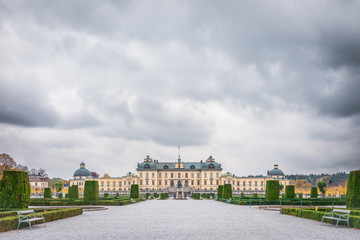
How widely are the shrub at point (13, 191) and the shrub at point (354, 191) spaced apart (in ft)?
62.3

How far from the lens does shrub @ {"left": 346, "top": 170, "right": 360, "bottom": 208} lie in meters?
20.8

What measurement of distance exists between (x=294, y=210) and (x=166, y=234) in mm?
11427

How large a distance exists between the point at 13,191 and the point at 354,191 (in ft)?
64.5

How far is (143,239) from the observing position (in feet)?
40.3

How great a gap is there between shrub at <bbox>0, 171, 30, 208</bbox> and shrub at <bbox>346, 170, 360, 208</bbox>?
19.0 metres

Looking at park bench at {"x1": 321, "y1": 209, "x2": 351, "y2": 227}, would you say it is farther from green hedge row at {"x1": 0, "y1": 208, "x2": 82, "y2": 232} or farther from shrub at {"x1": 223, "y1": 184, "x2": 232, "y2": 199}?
shrub at {"x1": 223, "y1": 184, "x2": 232, "y2": 199}

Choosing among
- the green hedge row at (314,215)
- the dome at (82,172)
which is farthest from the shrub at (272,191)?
the dome at (82,172)

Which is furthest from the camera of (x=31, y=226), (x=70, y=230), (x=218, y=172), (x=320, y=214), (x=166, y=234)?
(x=218, y=172)

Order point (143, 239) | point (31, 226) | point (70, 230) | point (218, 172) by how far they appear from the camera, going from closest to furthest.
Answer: point (143, 239) → point (70, 230) → point (31, 226) → point (218, 172)

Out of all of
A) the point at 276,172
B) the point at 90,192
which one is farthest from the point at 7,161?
the point at 276,172

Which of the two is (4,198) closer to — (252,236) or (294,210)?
(252,236)

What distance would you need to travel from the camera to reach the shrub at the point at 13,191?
19.4m

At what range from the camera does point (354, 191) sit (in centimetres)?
2094

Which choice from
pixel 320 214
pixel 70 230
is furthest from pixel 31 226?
pixel 320 214
